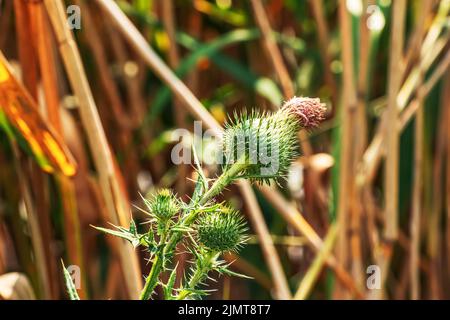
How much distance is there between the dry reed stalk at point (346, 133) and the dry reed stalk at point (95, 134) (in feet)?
1.53

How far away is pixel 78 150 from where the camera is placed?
1835 mm

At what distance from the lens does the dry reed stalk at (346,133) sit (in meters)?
1.64

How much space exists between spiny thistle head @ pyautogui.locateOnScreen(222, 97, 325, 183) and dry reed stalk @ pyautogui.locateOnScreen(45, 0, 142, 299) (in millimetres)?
400

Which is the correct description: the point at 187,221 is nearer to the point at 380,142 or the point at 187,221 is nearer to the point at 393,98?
the point at 393,98

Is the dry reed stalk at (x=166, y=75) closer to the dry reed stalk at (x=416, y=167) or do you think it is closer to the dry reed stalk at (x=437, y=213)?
the dry reed stalk at (x=416, y=167)

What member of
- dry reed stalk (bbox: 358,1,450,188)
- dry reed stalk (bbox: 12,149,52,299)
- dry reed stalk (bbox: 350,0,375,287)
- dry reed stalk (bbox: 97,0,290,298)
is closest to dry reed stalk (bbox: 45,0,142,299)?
dry reed stalk (bbox: 97,0,290,298)

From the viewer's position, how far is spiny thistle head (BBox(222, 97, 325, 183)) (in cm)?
93

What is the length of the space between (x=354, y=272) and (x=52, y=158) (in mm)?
691

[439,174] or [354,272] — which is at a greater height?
[439,174]

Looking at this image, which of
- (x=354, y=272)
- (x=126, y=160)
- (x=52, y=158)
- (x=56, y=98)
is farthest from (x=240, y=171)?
(x=126, y=160)

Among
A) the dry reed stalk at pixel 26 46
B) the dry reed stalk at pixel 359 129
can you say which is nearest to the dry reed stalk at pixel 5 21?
the dry reed stalk at pixel 26 46
